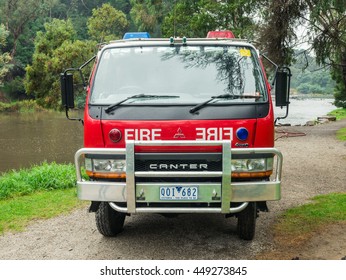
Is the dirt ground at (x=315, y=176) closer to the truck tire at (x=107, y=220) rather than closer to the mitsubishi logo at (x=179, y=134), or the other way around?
the mitsubishi logo at (x=179, y=134)

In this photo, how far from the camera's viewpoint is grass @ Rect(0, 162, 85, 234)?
7.63m

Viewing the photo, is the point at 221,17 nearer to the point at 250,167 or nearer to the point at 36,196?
the point at 36,196

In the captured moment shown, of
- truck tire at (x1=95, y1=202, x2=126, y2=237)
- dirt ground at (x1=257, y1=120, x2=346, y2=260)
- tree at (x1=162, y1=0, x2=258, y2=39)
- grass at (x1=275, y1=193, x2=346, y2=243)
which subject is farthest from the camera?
tree at (x1=162, y1=0, x2=258, y2=39)

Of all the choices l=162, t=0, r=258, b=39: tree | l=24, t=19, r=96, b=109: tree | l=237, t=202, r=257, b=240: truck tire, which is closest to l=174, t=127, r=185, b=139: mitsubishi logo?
l=237, t=202, r=257, b=240: truck tire

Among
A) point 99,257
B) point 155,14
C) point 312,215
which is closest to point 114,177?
point 99,257

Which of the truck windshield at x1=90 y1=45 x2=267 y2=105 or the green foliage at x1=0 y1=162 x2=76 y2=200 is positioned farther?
the green foliage at x1=0 y1=162 x2=76 y2=200

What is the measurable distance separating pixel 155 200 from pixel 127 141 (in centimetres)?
69

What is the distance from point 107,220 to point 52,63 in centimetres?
3076

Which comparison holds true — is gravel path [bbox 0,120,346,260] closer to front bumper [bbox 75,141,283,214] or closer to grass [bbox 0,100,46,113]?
front bumper [bbox 75,141,283,214]

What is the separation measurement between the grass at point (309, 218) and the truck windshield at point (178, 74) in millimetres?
1941

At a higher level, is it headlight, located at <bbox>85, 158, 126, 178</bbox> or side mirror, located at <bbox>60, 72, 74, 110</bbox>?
side mirror, located at <bbox>60, 72, 74, 110</bbox>

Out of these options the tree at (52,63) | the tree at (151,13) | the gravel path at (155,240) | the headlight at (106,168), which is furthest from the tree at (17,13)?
the headlight at (106,168)

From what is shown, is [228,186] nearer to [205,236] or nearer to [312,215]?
[205,236]

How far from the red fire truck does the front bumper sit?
1cm
